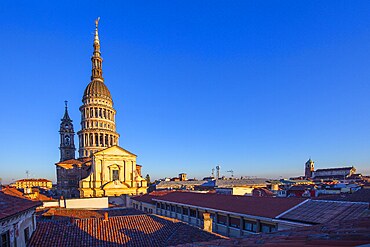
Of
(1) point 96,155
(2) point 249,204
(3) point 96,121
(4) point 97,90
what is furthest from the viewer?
(4) point 97,90

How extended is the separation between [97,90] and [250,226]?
61.5 metres

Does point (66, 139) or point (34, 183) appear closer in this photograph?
point (66, 139)

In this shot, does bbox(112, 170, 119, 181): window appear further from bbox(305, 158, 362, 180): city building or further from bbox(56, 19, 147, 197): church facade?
bbox(305, 158, 362, 180): city building

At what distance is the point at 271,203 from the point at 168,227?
368 inches

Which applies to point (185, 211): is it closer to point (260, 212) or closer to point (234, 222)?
point (234, 222)

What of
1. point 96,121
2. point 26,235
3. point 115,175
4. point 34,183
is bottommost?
point 34,183

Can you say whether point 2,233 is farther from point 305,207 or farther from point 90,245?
point 305,207

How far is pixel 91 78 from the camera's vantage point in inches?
2918

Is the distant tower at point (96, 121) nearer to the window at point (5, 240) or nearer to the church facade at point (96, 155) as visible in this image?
the church facade at point (96, 155)

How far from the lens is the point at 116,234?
1441cm

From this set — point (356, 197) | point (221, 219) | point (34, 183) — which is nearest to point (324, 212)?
point (356, 197)

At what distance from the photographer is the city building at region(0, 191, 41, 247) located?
8673 mm

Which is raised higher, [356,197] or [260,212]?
[356,197]

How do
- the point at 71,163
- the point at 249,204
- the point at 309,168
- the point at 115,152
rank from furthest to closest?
1. the point at 309,168
2. the point at 71,163
3. the point at 115,152
4. the point at 249,204
